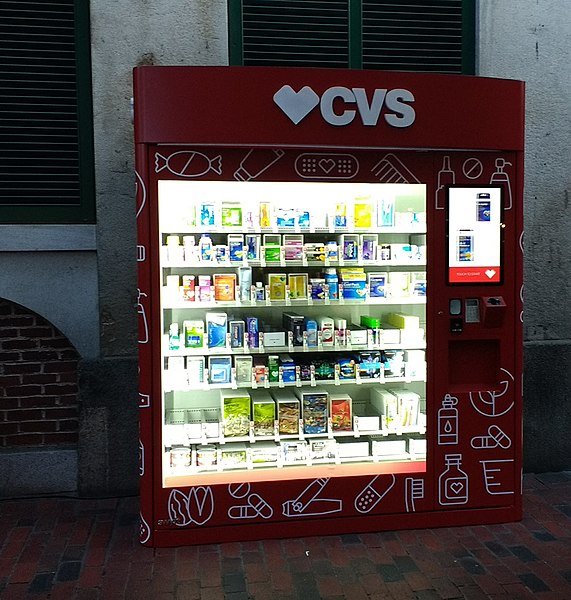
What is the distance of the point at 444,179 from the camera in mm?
4605

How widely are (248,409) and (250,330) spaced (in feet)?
1.95

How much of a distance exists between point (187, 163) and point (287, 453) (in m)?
2.20

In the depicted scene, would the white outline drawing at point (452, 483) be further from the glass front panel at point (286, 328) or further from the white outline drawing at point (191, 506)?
the white outline drawing at point (191, 506)

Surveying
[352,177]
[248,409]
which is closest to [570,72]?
[352,177]

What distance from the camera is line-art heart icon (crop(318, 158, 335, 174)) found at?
14.8 feet

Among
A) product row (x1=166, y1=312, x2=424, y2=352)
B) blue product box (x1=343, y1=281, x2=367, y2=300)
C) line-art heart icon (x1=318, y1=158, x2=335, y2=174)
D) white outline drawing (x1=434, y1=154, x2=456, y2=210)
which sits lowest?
product row (x1=166, y1=312, x2=424, y2=352)

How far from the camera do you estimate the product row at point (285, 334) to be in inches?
184

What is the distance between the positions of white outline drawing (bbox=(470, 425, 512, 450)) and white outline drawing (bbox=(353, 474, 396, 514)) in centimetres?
67

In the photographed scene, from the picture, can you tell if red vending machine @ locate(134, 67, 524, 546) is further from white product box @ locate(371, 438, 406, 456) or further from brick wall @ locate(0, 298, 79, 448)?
brick wall @ locate(0, 298, 79, 448)

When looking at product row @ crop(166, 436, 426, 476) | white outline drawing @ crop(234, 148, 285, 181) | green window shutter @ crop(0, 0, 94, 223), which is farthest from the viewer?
green window shutter @ crop(0, 0, 94, 223)

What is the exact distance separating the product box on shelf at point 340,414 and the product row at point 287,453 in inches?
4.9

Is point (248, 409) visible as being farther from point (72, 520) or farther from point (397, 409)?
point (72, 520)

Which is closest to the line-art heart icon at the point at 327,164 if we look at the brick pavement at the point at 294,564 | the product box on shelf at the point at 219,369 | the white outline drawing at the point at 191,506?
the product box on shelf at the point at 219,369

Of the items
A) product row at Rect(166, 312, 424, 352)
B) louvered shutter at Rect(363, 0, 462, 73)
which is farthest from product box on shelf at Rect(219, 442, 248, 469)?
louvered shutter at Rect(363, 0, 462, 73)
